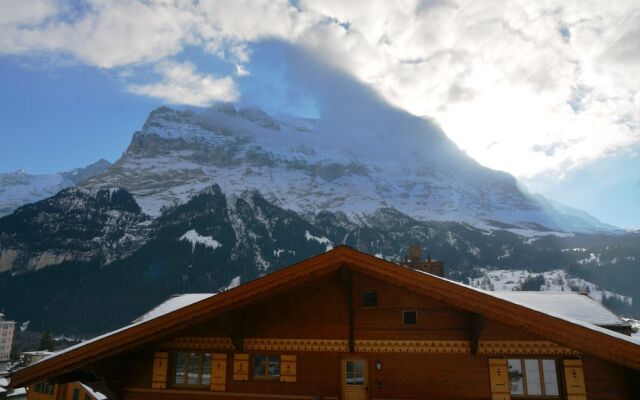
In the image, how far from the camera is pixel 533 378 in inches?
456

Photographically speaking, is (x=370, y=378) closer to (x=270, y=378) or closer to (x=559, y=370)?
(x=270, y=378)

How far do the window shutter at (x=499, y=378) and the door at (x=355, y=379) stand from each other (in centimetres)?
314

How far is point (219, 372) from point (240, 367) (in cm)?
58

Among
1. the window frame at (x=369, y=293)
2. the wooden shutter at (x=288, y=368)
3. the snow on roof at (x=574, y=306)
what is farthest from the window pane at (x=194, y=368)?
the snow on roof at (x=574, y=306)

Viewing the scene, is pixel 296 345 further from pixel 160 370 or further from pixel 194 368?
pixel 160 370

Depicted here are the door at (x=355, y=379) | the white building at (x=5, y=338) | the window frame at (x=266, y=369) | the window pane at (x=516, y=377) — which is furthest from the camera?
the white building at (x=5, y=338)

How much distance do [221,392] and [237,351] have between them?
3.64 ft

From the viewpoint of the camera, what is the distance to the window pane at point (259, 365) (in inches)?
494

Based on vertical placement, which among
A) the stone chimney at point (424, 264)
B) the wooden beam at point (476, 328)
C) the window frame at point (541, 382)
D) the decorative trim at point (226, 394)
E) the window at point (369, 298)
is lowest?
the decorative trim at point (226, 394)

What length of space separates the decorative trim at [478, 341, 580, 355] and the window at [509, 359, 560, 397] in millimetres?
254

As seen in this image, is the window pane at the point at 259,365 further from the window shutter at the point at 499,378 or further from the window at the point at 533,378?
the window at the point at 533,378

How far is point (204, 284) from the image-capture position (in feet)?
614

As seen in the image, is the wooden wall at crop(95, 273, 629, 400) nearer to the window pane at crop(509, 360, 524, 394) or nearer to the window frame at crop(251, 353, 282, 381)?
the window frame at crop(251, 353, 282, 381)

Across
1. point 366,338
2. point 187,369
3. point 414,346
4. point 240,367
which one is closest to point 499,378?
point 414,346
